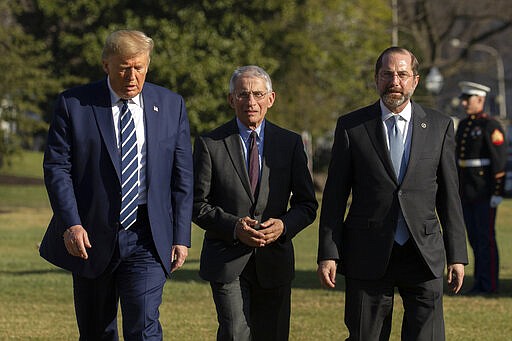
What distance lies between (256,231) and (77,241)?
1073 mm

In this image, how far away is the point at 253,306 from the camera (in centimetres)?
753

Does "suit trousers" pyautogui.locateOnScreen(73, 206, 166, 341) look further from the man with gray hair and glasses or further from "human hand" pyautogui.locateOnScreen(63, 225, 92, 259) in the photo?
the man with gray hair and glasses

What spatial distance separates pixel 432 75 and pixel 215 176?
3898 centimetres

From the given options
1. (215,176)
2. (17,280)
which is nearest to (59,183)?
(215,176)

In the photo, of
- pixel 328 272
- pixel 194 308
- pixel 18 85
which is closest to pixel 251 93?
pixel 328 272

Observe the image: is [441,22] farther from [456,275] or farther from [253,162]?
[456,275]

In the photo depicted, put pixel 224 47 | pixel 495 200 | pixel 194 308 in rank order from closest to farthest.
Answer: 1. pixel 194 308
2. pixel 495 200
3. pixel 224 47

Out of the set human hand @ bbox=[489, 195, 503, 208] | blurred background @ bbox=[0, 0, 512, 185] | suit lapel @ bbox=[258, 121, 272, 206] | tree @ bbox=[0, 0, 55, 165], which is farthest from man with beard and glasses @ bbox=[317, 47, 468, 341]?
blurred background @ bbox=[0, 0, 512, 185]

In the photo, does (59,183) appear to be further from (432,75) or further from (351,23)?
(432,75)

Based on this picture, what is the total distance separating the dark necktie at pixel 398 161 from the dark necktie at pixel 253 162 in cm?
88

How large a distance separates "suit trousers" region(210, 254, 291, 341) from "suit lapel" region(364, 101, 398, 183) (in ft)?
3.45

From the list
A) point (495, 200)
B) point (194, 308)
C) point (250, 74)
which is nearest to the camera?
point (250, 74)

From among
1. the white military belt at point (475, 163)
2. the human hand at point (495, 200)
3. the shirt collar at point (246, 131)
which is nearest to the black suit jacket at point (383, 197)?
the shirt collar at point (246, 131)

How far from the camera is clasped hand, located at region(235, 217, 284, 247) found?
23.8 feet
